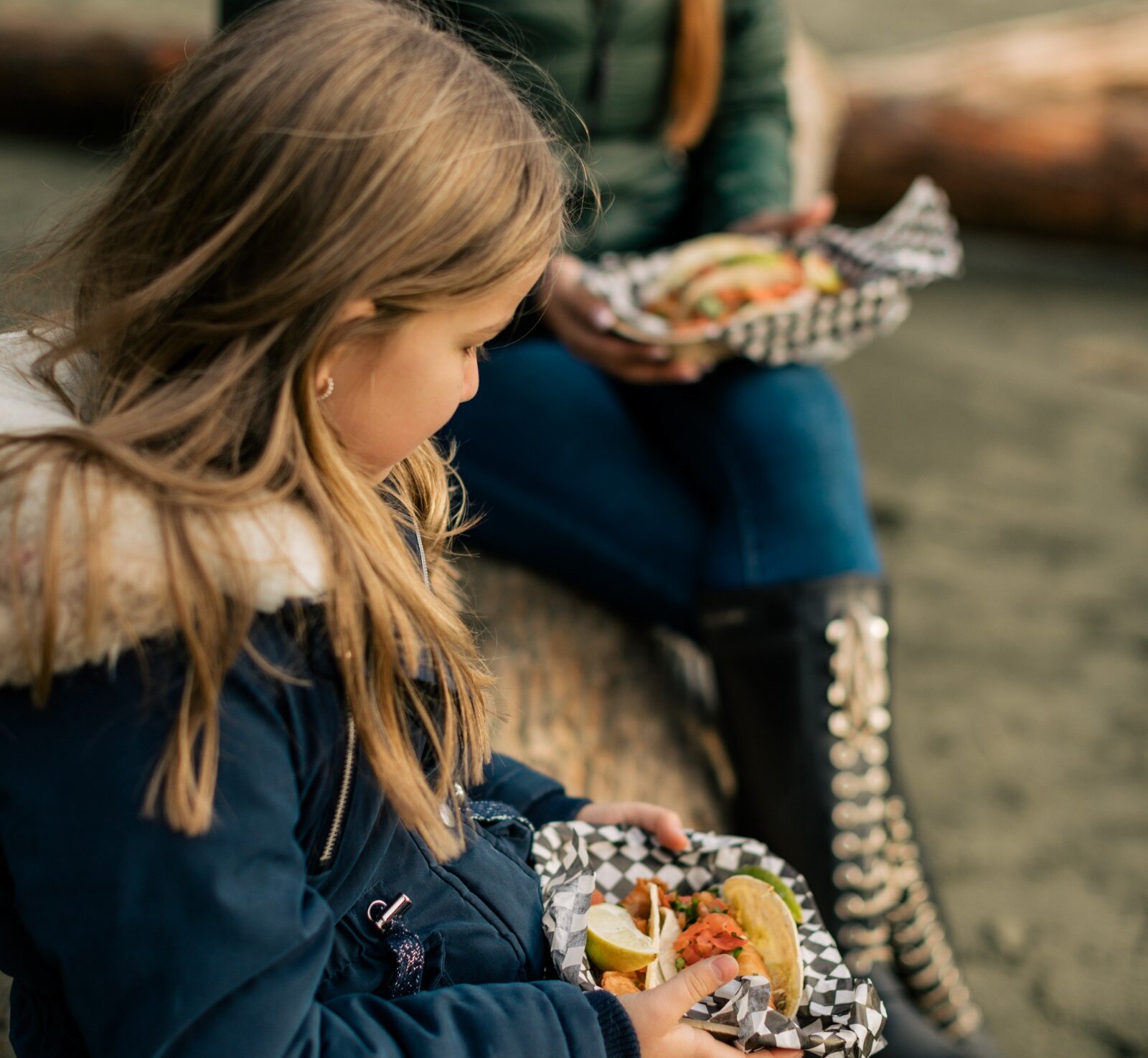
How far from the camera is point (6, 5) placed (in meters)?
3.87

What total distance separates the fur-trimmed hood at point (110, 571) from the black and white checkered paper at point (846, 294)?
954mm

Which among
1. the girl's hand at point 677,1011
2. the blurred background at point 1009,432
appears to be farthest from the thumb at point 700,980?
the blurred background at point 1009,432

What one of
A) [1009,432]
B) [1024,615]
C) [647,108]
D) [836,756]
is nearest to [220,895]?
[836,756]

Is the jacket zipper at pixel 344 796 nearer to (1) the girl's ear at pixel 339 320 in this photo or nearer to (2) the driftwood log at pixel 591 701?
(1) the girl's ear at pixel 339 320

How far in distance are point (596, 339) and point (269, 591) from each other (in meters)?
1.02

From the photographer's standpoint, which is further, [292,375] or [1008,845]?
[1008,845]

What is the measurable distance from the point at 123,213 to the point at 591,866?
2.17ft

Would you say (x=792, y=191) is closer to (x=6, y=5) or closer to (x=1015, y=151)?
(x=1015, y=151)

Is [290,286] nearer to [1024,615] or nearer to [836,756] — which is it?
[836,756]

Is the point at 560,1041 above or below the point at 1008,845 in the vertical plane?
above

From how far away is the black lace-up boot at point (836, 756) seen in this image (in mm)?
1464

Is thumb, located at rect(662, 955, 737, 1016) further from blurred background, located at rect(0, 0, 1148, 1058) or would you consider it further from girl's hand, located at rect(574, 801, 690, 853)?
blurred background, located at rect(0, 0, 1148, 1058)

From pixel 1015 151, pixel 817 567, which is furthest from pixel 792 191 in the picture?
pixel 1015 151

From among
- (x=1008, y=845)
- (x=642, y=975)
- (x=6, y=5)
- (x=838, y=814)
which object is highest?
(x=6, y=5)
